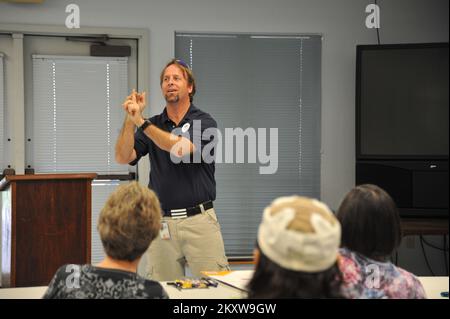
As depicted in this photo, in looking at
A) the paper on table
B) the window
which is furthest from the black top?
the window

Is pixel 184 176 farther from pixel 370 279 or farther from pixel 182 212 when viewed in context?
pixel 370 279

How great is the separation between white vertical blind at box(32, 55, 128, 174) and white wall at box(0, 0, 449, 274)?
322 millimetres

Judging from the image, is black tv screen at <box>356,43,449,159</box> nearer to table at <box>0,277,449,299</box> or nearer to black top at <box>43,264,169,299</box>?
table at <box>0,277,449,299</box>

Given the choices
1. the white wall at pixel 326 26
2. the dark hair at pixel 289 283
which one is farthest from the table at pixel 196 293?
the white wall at pixel 326 26

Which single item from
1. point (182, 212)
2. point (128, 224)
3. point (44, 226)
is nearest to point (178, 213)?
point (182, 212)

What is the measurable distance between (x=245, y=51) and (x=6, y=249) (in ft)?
8.64

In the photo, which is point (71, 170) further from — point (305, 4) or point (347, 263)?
point (347, 263)

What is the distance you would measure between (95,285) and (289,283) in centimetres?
57

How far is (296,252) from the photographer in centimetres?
128

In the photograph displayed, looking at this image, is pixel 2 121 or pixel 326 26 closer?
pixel 2 121

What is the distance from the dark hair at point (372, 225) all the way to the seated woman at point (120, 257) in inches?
22.1

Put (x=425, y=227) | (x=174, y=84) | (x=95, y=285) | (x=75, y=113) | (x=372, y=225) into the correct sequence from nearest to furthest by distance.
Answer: (x=95, y=285) < (x=372, y=225) < (x=174, y=84) < (x=425, y=227) < (x=75, y=113)

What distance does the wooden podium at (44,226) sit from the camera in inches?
116
